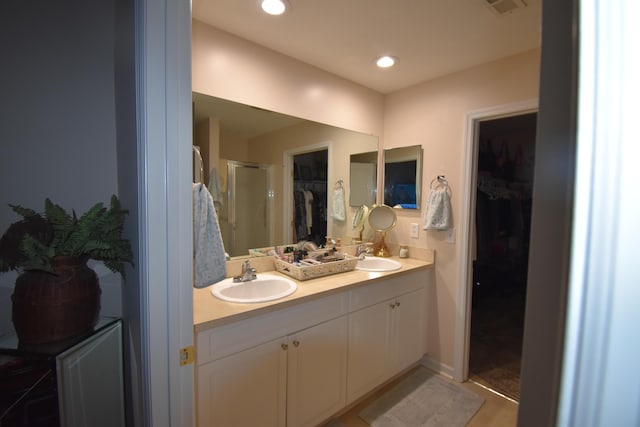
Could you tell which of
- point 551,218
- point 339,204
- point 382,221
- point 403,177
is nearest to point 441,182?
point 403,177

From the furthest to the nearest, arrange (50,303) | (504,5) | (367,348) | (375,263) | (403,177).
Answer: (403,177)
(375,263)
(367,348)
(504,5)
(50,303)

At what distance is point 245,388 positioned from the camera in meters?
1.26

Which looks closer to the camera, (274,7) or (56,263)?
(56,263)

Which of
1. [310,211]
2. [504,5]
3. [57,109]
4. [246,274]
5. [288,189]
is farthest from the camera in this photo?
[310,211]

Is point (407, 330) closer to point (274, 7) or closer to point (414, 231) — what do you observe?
point (414, 231)

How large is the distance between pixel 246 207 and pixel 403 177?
4.59 ft

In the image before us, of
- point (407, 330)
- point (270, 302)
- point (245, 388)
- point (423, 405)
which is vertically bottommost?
point (423, 405)

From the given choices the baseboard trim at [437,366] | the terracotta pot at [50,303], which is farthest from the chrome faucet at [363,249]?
the terracotta pot at [50,303]

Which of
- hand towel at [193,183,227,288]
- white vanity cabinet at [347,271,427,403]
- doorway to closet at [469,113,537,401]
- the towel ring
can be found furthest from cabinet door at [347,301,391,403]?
doorway to closet at [469,113,537,401]

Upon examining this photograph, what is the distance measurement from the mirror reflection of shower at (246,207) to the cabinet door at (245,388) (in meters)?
0.68

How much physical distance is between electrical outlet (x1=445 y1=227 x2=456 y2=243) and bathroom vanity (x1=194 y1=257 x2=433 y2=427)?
36cm

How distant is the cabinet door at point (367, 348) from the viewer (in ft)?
5.57

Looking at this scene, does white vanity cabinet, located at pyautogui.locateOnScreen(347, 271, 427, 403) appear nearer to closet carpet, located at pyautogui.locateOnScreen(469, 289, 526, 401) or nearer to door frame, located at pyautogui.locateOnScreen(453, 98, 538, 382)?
door frame, located at pyautogui.locateOnScreen(453, 98, 538, 382)

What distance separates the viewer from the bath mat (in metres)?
1.71
